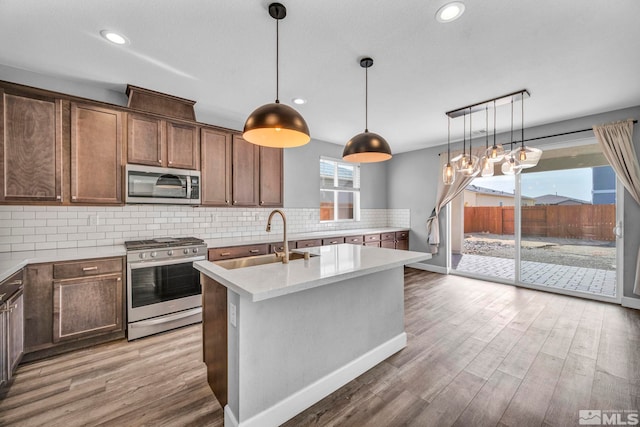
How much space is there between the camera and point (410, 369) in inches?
87.9

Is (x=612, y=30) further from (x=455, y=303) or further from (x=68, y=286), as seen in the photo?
(x=68, y=286)

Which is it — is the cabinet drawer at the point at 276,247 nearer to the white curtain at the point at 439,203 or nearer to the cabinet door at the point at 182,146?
the cabinet door at the point at 182,146

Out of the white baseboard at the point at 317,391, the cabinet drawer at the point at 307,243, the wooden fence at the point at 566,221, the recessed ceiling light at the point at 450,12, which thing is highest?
the recessed ceiling light at the point at 450,12

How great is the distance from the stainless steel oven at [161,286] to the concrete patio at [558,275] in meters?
4.93

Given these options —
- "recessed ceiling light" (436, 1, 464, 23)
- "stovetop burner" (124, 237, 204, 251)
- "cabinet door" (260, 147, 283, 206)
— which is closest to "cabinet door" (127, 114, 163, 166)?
"stovetop burner" (124, 237, 204, 251)

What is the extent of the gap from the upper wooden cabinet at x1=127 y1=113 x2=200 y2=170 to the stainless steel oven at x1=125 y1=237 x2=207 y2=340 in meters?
0.96

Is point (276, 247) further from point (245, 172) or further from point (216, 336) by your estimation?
point (216, 336)

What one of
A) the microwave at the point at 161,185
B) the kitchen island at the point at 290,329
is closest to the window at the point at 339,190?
the microwave at the point at 161,185

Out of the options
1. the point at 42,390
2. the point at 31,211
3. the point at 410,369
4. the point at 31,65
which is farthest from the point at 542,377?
the point at 31,65

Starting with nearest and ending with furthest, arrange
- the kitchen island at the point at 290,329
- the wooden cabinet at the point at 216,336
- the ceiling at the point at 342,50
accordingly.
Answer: the kitchen island at the point at 290,329, the wooden cabinet at the point at 216,336, the ceiling at the point at 342,50

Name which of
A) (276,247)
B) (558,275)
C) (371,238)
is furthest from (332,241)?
(558,275)

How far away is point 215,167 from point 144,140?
2.79ft

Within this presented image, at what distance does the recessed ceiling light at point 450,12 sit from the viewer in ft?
5.74

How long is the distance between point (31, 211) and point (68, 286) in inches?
37.5
